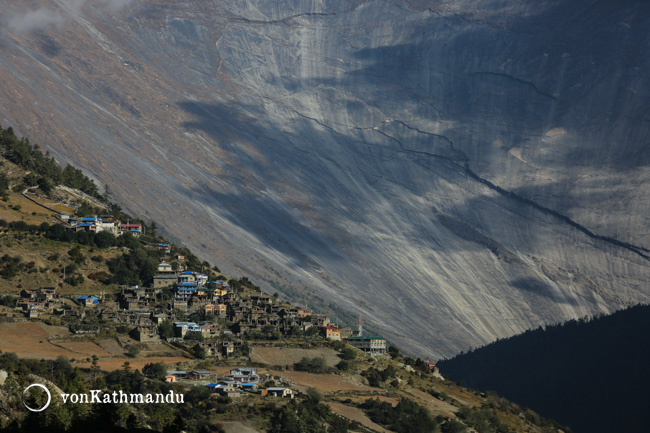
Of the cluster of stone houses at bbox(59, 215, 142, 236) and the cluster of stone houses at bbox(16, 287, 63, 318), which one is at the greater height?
the cluster of stone houses at bbox(59, 215, 142, 236)

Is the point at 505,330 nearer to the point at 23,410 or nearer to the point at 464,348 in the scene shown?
the point at 464,348

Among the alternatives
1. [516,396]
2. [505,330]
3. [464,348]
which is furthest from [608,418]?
[505,330]

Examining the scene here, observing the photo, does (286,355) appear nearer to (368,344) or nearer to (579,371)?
(368,344)

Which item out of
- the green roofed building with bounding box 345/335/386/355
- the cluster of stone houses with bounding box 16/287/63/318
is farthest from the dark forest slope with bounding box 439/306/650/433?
the cluster of stone houses with bounding box 16/287/63/318

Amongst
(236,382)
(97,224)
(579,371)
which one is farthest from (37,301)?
(579,371)

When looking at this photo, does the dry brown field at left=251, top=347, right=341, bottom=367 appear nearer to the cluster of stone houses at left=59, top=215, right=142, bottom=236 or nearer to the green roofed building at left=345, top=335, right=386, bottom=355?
the green roofed building at left=345, top=335, right=386, bottom=355

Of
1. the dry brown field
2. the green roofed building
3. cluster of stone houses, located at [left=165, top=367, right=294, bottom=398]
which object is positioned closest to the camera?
cluster of stone houses, located at [left=165, top=367, right=294, bottom=398]
